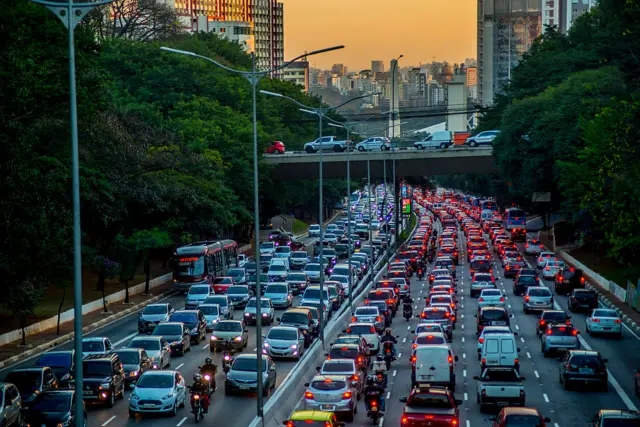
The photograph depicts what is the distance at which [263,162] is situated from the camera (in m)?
94.3

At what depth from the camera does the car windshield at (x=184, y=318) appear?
45.4 meters

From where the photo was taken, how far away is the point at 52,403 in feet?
92.2

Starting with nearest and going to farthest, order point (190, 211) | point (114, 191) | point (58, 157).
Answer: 1. point (58, 157)
2. point (114, 191)
3. point (190, 211)

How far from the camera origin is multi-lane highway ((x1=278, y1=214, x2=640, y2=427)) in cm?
3175

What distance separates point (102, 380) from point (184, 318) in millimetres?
13373

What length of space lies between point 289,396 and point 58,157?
17.7 meters

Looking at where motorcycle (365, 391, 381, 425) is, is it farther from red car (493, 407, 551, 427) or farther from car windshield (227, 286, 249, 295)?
car windshield (227, 286, 249, 295)

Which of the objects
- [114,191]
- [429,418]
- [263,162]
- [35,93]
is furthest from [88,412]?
[263,162]

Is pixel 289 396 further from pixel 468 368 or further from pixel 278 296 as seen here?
pixel 278 296

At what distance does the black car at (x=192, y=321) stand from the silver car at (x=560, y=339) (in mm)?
13253

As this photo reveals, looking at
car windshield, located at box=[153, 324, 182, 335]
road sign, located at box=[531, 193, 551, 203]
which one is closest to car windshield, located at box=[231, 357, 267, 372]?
car windshield, located at box=[153, 324, 182, 335]

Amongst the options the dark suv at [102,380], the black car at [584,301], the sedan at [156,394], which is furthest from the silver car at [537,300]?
the sedan at [156,394]

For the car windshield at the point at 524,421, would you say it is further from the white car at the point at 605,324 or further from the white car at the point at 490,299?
the white car at the point at 490,299

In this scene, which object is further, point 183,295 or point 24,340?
point 183,295
